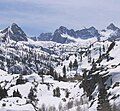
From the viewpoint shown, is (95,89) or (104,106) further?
(95,89)

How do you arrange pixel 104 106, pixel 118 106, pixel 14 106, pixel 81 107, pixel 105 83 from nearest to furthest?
1. pixel 104 106
2. pixel 118 106
3. pixel 14 106
4. pixel 81 107
5. pixel 105 83

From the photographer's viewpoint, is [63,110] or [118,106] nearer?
[118,106]

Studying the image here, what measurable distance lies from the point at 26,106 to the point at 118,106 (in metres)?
34.0

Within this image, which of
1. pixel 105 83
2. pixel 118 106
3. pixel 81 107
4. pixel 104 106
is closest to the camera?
pixel 104 106

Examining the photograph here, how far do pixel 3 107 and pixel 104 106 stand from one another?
4978cm

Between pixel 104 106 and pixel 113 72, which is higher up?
pixel 113 72

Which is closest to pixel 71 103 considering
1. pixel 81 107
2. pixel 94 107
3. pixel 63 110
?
pixel 63 110

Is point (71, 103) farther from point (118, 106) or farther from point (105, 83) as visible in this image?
point (118, 106)

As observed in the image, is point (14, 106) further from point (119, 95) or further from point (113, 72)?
point (113, 72)

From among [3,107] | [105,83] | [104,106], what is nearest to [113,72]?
[105,83]

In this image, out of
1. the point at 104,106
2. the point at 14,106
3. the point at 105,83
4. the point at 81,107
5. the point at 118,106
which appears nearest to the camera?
the point at 104,106

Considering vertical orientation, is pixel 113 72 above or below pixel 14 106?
above

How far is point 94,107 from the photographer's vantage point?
6516 inches

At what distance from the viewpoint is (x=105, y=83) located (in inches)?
7564
